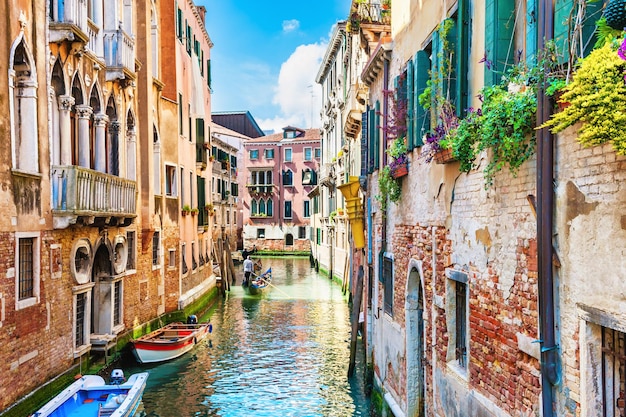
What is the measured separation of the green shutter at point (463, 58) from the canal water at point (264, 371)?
241 inches

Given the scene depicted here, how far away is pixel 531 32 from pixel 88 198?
26.3ft

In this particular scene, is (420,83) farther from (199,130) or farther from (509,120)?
(199,130)

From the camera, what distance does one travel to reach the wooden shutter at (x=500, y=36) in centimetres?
441

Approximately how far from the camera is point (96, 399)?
8773 mm

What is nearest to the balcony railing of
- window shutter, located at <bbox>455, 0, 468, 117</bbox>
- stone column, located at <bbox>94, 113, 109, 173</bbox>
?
stone column, located at <bbox>94, 113, 109, 173</bbox>

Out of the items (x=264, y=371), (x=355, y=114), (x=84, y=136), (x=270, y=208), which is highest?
(x=355, y=114)

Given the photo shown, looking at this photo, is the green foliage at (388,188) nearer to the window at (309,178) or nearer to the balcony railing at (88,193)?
the balcony railing at (88,193)

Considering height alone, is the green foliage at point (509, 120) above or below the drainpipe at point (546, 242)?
above

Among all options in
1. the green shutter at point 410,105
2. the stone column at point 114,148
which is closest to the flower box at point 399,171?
the green shutter at point 410,105

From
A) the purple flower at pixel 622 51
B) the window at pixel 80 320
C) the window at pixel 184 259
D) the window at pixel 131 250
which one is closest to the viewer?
the purple flower at pixel 622 51

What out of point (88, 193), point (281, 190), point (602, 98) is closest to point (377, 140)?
point (88, 193)

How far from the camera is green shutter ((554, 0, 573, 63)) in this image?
11.2ft

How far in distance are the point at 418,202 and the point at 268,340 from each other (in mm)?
9372

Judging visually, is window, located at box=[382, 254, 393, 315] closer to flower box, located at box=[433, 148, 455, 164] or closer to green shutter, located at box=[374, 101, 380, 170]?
green shutter, located at box=[374, 101, 380, 170]
